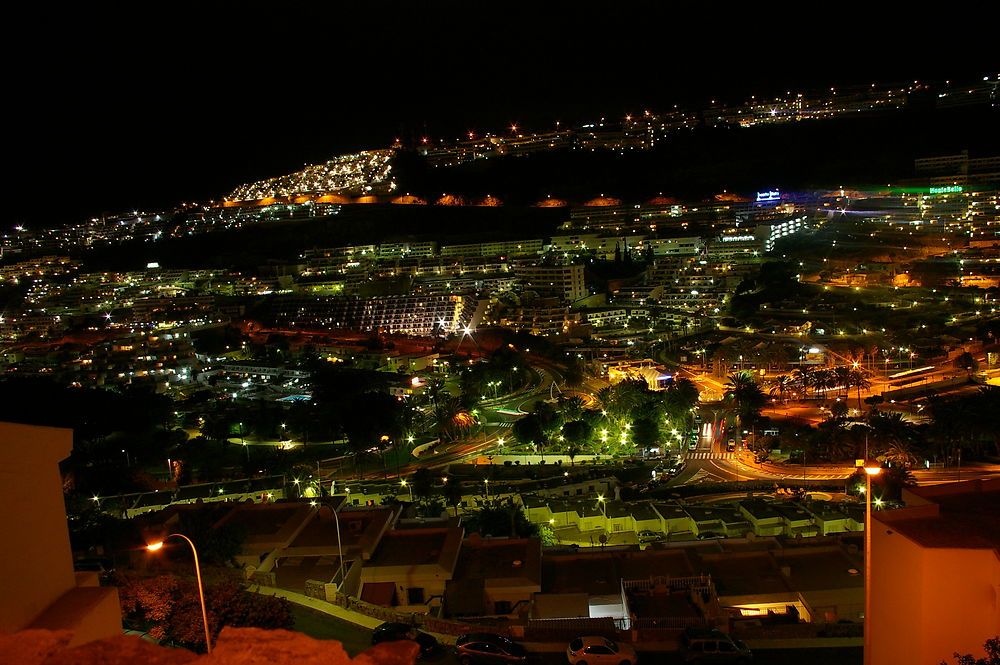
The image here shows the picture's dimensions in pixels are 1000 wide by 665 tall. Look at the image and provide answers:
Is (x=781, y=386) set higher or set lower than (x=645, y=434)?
higher

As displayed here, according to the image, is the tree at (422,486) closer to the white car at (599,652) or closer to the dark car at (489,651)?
the dark car at (489,651)

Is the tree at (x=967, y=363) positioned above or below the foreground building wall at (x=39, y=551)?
below

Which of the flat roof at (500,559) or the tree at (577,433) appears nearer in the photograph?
the flat roof at (500,559)

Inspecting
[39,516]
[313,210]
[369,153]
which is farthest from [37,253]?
[39,516]

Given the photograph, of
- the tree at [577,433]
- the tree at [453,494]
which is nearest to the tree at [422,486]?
the tree at [453,494]

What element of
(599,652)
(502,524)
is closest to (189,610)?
(599,652)

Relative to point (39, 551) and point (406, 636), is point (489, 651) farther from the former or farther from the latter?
point (39, 551)
